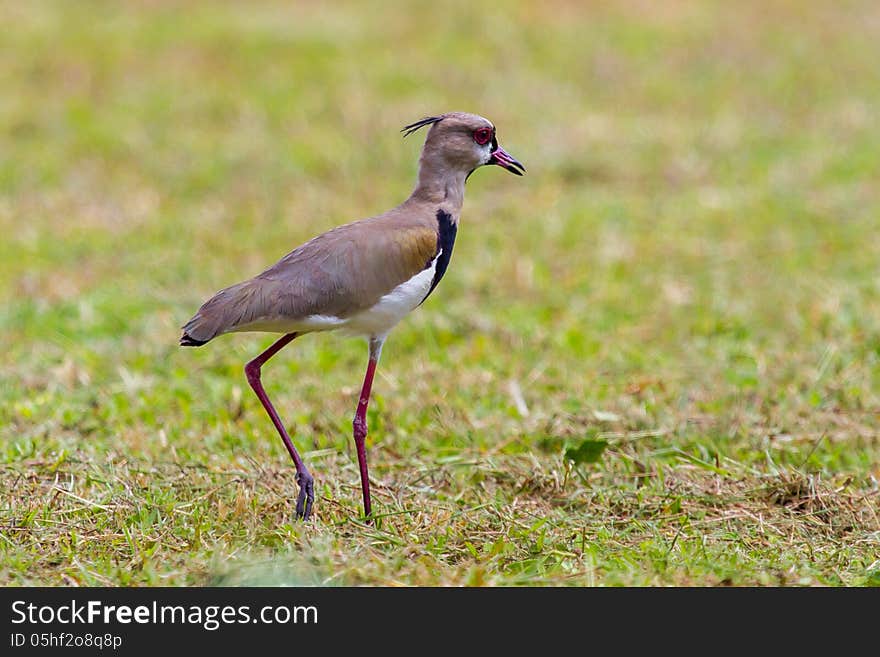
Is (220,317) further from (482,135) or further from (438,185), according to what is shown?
(482,135)

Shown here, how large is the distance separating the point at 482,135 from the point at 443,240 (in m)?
0.44

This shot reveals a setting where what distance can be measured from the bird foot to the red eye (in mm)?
1350

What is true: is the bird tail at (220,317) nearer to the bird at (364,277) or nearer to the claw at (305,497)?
the bird at (364,277)

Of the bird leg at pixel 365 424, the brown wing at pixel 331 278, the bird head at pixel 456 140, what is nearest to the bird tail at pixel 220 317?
the brown wing at pixel 331 278

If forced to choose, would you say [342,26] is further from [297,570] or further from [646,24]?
[297,570]

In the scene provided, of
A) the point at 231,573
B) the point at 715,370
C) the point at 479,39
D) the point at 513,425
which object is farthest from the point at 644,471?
the point at 479,39

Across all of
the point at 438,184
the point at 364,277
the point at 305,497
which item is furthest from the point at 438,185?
the point at 305,497

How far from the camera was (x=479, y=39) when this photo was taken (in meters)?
13.5

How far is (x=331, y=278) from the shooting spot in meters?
4.37

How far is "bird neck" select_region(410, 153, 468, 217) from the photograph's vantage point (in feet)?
15.5

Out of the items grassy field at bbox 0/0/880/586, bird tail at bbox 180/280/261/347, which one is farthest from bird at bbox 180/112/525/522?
grassy field at bbox 0/0/880/586

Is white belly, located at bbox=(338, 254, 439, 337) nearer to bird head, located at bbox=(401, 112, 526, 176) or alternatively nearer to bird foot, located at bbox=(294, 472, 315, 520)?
bird head, located at bbox=(401, 112, 526, 176)

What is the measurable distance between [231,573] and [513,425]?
216cm

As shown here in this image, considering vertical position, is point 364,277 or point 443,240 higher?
point 443,240
